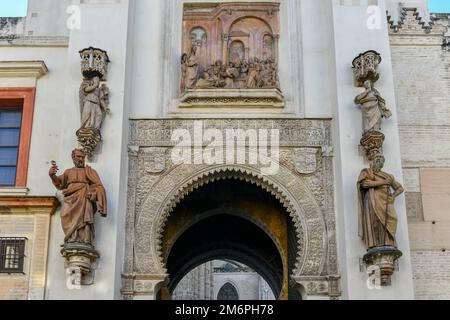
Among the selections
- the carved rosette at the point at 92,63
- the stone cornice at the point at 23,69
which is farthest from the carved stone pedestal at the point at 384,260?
the stone cornice at the point at 23,69

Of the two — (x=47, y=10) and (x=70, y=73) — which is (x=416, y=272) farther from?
(x=47, y=10)

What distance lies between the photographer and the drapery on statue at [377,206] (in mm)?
12000

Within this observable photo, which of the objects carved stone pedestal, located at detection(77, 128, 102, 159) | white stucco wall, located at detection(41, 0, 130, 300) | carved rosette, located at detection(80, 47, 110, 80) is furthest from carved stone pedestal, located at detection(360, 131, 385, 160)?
carved rosette, located at detection(80, 47, 110, 80)

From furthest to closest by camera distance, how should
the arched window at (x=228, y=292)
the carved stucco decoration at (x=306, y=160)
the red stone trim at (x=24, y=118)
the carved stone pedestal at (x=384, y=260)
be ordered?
1. the arched window at (x=228, y=292)
2. the red stone trim at (x=24, y=118)
3. the carved stucco decoration at (x=306, y=160)
4. the carved stone pedestal at (x=384, y=260)

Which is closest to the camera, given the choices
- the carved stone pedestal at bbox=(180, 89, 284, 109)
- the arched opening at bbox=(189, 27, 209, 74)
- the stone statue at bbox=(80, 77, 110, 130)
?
the stone statue at bbox=(80, 77, 110, 130)

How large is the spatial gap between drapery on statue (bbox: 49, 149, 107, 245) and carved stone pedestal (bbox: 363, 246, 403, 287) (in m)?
4.31

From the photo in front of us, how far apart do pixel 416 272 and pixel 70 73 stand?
7.03m

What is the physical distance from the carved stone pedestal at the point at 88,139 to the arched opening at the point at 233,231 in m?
2.81

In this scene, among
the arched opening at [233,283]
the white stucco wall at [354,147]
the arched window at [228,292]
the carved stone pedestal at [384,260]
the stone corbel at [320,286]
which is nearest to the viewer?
the carved stone pedestal at [384,260]

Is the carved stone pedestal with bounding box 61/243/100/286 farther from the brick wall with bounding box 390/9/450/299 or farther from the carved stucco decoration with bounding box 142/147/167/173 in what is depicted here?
the brick wall with bounding box 390/9/450/299

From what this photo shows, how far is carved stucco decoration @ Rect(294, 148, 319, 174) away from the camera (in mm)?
13406

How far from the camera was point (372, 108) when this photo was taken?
12930mm

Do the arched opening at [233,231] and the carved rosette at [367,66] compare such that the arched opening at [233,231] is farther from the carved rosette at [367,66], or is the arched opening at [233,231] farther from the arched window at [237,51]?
the carved rosette at [367,66]

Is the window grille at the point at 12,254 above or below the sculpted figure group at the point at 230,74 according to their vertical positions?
below
